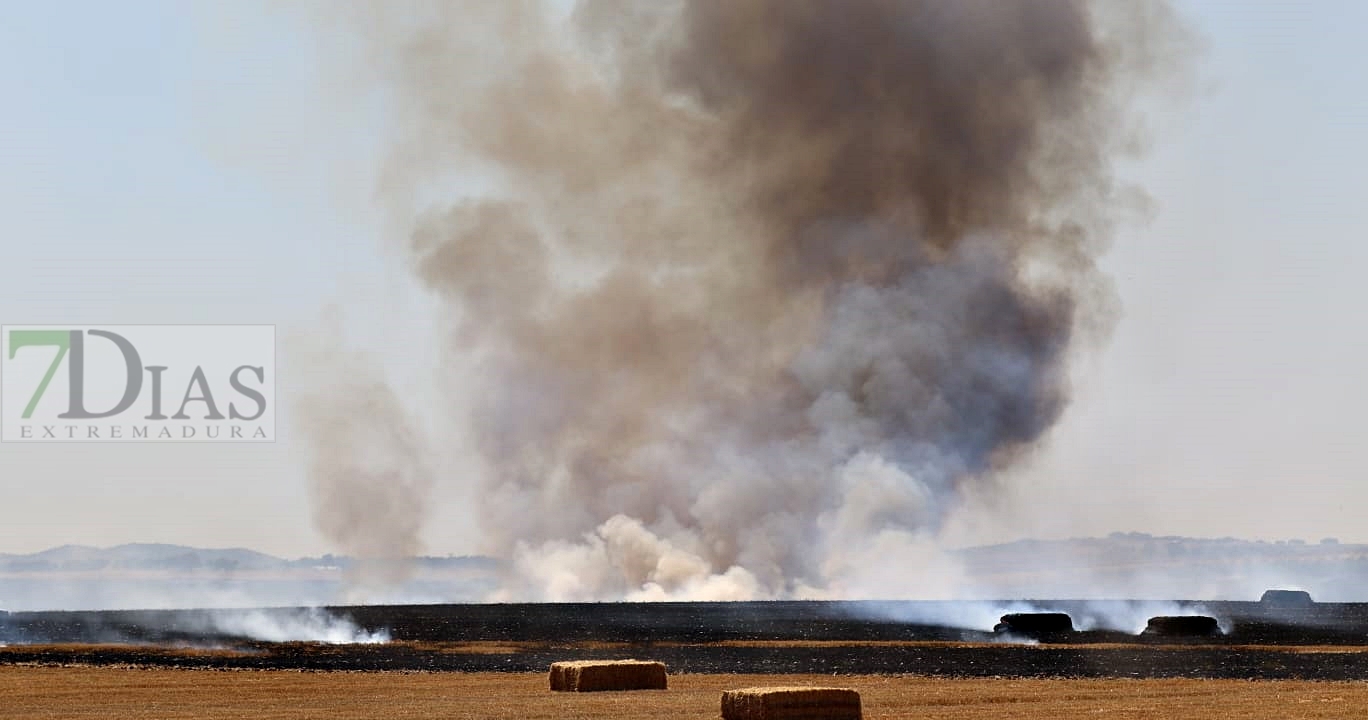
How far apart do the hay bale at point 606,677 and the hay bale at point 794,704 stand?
1537cm

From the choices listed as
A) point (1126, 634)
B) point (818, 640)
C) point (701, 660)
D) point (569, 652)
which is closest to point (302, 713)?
point (701, 660)

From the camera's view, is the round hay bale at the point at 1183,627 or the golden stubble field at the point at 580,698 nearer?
the golden stubble field at the point at 580,698

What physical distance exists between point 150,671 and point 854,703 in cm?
4098

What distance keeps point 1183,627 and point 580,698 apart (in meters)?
70.6

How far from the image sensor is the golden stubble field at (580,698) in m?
49.4

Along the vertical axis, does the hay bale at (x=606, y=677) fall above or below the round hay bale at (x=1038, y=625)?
below

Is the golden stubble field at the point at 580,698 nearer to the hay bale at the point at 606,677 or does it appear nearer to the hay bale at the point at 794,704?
the hay bale at the point at 606,677

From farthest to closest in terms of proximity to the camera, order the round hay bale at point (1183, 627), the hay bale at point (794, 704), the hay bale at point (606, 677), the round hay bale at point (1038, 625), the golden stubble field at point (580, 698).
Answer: the round hay bale at point (1183, 627), the round hay bale at point (1038, 625), the hay bale at point (606, 677), the golden stubble field at point (580, 698), the hay bale at point (794, 704)

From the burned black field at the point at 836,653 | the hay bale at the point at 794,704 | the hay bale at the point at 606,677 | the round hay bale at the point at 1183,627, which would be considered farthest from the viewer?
the round hay bale at the point at 1183,627

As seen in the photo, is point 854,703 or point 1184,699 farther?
point 1184,699

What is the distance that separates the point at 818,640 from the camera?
387 ft

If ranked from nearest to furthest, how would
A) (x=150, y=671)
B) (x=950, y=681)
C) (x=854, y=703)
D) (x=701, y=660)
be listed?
(x=854, y=703)
(x=950, y=681)
(x=150, y=671)
(x=701, y=660)

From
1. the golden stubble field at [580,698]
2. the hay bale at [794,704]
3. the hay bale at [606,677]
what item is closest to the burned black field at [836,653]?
the golden stubble field at [580,698]

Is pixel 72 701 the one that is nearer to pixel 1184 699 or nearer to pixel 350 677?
pixel 350 677
